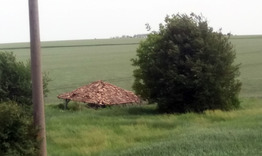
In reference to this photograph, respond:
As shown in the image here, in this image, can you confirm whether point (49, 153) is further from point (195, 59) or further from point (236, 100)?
point (236, 100)

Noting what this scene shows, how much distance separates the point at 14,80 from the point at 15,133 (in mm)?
11829

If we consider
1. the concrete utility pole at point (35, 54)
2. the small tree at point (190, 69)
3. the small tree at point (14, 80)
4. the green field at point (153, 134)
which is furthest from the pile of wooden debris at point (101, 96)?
the concrete utility pole at point (35, 54)

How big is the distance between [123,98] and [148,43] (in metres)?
3.45

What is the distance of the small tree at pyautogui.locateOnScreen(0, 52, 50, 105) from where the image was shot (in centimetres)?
2091

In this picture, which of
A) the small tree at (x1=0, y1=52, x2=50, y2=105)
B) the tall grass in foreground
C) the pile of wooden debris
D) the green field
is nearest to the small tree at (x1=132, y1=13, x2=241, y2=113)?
the green field

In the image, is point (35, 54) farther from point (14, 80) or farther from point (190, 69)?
point (190, 69)

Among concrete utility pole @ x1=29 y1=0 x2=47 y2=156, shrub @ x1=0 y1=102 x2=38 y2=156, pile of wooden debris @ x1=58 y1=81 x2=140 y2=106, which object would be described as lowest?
pile of wooden debris @ x1=58 y1=81 x2=140 y2=106

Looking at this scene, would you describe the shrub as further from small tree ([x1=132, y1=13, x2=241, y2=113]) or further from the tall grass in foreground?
small tree ([x1=132, y1=13, x2=241, y2=113])

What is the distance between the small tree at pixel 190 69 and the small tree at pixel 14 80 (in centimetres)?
542

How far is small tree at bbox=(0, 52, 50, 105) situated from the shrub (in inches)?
427

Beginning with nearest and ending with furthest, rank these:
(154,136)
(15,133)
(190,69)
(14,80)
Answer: (15,133) < (154,136) < (14,80) < (190,69)

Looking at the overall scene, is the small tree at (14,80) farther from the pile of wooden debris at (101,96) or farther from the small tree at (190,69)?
the small tree at (190,69)

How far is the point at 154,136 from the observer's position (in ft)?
45.8

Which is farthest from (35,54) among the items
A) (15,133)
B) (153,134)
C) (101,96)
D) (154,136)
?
(101,96)
